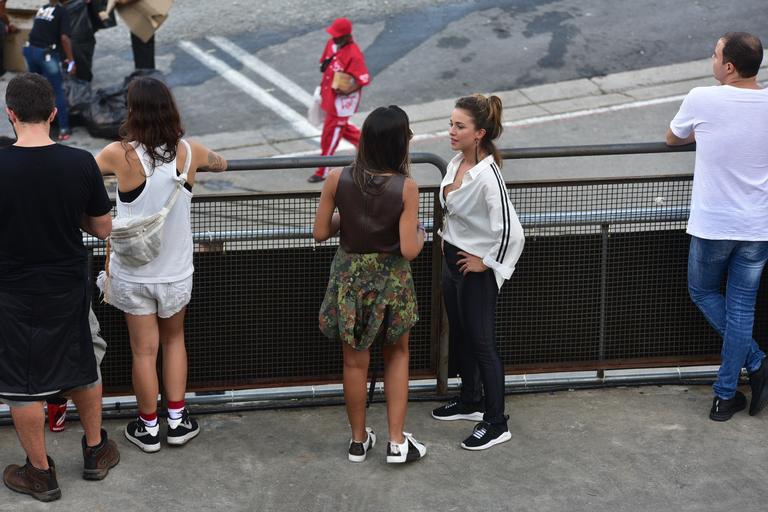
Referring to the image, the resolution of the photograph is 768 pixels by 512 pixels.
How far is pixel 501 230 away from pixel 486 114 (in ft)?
1.73

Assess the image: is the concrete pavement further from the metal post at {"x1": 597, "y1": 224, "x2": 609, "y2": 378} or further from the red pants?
the red pants

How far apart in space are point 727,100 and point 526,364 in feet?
5.63

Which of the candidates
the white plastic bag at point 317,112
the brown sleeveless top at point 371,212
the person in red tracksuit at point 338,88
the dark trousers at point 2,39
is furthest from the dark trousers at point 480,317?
the dark trousers at point 2,39

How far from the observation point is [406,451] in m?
5.41

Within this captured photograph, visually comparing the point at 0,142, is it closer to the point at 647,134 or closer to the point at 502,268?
the point at 502,268

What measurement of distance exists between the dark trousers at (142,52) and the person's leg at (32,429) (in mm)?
9250

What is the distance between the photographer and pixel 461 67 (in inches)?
574

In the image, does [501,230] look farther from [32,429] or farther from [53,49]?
[53,49]

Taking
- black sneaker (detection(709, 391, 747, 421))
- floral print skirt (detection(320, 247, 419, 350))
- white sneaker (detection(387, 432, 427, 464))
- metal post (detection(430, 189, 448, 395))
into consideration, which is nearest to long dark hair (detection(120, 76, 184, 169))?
floral print skirt (detection(320, 247, 419, 350))

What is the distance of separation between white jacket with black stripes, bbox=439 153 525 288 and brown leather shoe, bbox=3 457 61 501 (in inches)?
81.5

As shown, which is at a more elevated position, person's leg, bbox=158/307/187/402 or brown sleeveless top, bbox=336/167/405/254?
brown sleeveless top, bbox=336/167/405/254

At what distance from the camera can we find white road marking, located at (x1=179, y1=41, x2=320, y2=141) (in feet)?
43.5

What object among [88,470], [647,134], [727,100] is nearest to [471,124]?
[727,100]

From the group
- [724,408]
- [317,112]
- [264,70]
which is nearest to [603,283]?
[724,408]
